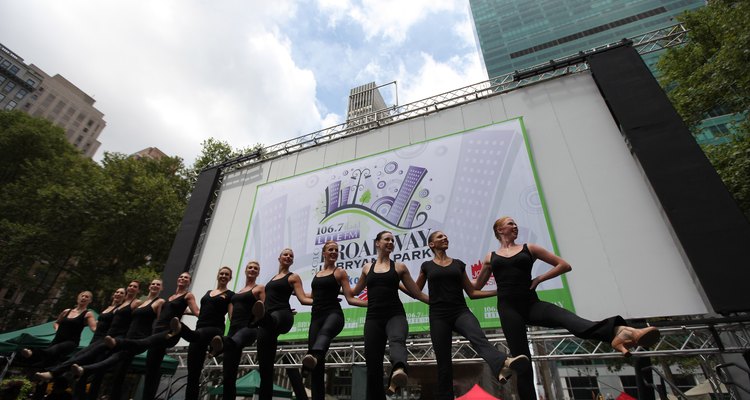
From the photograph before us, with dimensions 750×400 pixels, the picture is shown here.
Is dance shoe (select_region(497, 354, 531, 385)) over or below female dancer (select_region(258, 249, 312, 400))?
below

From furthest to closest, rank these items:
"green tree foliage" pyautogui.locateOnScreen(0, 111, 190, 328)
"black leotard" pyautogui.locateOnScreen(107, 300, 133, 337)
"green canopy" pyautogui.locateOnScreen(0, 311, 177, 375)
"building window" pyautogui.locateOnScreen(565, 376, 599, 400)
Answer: "building window" pyautogui.locateOnScreen(565, 376, 599, 400), "green tree foliage" pyautogui.locateOnScreen(0, 111, 190, 328), "green canopy" pyautogui.locateOnScreen(0, 311, 177, 375), "black leotard" pyautogui.locateOnScreen(107, 300, 133, 337)

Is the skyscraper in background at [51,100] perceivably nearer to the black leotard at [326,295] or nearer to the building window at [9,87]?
the building window at [9,87]

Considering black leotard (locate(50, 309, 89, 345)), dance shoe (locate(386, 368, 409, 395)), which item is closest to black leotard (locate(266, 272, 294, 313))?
dance shoe (locate(386, 368, 409, 395))

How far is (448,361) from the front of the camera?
247 cm

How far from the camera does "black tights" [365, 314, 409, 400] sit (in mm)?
2416

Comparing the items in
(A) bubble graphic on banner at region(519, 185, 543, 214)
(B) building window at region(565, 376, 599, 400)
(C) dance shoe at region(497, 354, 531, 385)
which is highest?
(A) bubble graphic on banner at region(519, 185, 543, 214)

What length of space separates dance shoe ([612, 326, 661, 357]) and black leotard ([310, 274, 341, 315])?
1.99m

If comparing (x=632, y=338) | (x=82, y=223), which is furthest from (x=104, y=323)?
(x=82, y=223)

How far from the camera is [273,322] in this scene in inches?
116

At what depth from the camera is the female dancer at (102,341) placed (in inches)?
134

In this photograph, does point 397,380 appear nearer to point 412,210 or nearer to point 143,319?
point 143,319

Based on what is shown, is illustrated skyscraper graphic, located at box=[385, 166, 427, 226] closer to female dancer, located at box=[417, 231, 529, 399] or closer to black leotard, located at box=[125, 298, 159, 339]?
female dancer, located at box=[417, 231, 529, 399]

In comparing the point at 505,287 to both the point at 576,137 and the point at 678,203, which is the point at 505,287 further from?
the point at 576,137

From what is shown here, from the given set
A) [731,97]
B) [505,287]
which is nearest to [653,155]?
[505,287]
